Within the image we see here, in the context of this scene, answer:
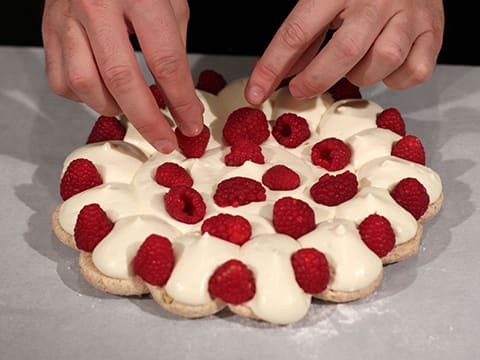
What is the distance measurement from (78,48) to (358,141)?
68 centimetres

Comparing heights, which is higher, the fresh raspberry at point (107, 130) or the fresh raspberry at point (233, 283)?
the fresh raspberry at point (233, 283)

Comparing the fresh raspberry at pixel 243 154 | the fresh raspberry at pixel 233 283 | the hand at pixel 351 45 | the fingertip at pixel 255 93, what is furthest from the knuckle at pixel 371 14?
the fresh raspberry at pixel 233 283

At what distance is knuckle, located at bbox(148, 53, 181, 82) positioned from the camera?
169 centimetres

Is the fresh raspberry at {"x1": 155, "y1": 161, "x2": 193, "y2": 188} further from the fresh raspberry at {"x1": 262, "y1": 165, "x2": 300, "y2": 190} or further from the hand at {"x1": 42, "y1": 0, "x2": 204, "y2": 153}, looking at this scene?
the fresh raspberry at {"x1": 262, "y1": 165, "x2": 300, "y2": 190}

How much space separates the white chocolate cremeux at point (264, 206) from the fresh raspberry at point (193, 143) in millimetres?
21

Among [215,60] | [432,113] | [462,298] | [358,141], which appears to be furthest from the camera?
[215,60]

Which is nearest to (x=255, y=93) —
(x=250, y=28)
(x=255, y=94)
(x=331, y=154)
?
(x=255, y=94)

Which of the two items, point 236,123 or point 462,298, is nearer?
point 462,298

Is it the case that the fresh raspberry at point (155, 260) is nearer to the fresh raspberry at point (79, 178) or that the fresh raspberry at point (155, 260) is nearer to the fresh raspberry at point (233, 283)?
the fresh raspberry at point (233, 283)

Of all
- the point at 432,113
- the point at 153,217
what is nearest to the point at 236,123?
the point at 153,217

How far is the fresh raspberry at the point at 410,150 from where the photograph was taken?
1951mm

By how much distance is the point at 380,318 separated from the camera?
5.50 feet

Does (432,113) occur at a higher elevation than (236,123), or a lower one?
lower

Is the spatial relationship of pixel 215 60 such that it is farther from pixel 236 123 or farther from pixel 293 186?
pixel 293 186
